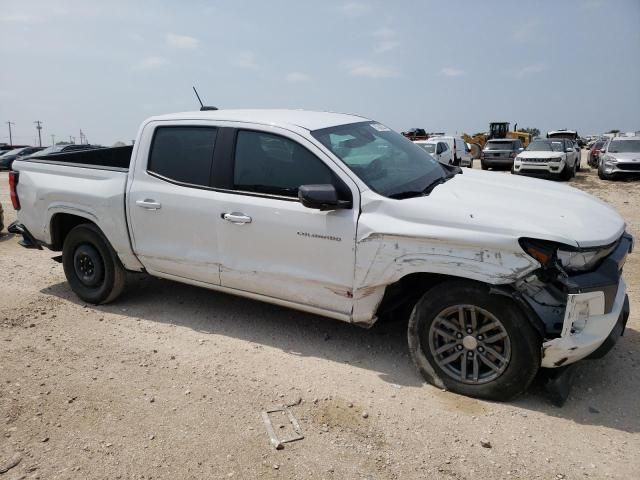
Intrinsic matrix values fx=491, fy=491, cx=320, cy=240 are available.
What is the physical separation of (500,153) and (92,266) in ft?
70.3

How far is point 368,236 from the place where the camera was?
3.28m

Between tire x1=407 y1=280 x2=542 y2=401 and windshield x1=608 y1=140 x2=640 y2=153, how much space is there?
17746 millimetres

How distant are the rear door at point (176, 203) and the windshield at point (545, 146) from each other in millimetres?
17723

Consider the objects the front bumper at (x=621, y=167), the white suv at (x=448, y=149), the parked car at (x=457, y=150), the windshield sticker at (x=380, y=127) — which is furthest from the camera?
the parked car at (x=457, y=150)

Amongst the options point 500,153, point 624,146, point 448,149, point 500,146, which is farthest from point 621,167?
point 500,146

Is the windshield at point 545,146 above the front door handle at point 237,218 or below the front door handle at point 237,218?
above

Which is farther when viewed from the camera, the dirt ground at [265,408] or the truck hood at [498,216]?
the truck hood at [498,216]

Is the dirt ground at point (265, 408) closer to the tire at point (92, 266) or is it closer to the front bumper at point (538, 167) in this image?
the tire at point (92, 266)

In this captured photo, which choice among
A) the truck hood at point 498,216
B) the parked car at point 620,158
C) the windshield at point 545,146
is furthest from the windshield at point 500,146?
the truck hood at point 498,216

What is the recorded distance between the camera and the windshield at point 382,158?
3.50 meters

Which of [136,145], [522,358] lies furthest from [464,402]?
[136,145]

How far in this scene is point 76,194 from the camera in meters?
4.69

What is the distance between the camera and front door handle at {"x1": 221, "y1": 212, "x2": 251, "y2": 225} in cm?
372

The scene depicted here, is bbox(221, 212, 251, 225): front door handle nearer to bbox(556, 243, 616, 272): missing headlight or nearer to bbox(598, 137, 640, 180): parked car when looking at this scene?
bbox(556, 243, 616, 272): missing headlight
